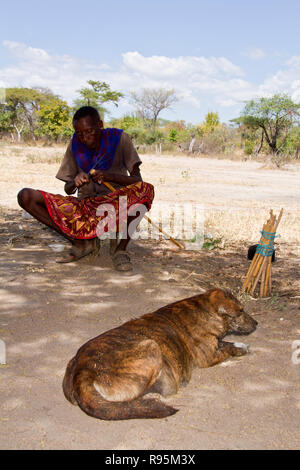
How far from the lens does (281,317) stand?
3.46 meters

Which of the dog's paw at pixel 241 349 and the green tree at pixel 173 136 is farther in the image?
the green tree at pixel 173 136

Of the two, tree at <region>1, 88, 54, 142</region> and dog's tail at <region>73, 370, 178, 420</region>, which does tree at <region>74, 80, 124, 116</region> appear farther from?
dog's tail at <region>73, 370, 178, 420</region>

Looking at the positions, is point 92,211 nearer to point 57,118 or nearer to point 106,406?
point 106,406

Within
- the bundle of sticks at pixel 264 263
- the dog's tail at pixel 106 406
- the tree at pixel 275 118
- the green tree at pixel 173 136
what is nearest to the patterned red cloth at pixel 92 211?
the bundle of sticks at pixel 264 263

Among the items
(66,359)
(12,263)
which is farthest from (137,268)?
(66,359)

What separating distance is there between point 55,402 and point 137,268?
2.30 meters

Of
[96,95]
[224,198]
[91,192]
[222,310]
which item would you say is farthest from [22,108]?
[222,310]

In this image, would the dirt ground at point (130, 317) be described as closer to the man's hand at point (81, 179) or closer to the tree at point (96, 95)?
the man's hand at point (81, 179)

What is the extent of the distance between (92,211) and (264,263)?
1.75 meters

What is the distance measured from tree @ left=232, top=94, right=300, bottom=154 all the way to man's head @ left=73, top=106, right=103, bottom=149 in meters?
26.3

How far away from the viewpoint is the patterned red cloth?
435 cm

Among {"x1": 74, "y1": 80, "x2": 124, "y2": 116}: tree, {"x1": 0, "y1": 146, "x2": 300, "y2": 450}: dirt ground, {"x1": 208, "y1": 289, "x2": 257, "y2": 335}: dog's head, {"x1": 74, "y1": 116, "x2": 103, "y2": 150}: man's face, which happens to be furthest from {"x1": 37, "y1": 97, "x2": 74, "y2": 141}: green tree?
{"x1": 208, "y1": 289, "x2": 257, "y2": 335}: dog's head

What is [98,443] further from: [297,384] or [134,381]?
[297,384]

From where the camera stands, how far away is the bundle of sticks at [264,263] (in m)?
3.80
